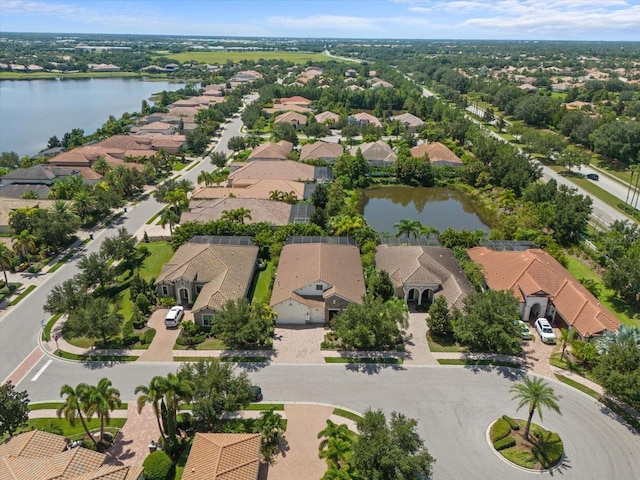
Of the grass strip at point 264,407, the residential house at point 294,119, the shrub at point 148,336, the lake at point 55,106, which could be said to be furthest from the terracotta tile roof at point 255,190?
the lake at point 55,106

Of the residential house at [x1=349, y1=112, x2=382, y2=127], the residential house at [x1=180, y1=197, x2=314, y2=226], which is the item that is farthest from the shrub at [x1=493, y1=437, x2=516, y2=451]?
the residential house at [x1=349, y1=112, x2=382, y2=127]

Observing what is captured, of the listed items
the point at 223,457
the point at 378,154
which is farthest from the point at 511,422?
the point at 378,154

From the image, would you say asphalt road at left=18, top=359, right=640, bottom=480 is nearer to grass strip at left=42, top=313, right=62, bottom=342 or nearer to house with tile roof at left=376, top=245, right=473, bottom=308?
grass strip at left=42, top=313, right=62, bottom=342

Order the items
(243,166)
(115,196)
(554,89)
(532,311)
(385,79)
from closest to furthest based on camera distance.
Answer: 1. (532,311)
2. (115,196)
3. (243,166)
4. (554,89)
5. (385,79)

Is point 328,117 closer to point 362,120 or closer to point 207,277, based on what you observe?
point 362,120

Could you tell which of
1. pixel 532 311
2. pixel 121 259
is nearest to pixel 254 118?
pixel 121 259

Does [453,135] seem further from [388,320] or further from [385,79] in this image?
[385,79]

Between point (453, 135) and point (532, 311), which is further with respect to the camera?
point (453, 135)
